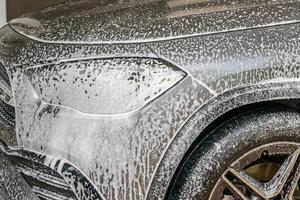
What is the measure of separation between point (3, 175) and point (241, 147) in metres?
0.79

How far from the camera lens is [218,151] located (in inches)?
72.1

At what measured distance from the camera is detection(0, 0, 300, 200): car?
5.89 ft

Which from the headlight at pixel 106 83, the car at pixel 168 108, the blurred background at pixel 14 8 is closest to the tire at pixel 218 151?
the car at pixel 168 108

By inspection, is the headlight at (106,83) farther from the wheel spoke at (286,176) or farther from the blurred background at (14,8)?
the blurred background at (14,8)

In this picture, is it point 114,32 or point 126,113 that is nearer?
point 126,113

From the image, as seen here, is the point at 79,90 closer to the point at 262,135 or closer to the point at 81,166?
the point at 81,166

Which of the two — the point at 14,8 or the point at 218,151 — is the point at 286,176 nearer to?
the point at 218,151

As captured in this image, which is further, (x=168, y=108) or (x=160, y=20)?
(x=160, y=20)

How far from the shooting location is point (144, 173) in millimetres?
1798

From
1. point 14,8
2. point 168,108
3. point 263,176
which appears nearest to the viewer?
point 168,108

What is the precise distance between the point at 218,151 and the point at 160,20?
449 millimetres

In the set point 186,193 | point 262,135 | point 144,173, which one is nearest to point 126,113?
point 144,173

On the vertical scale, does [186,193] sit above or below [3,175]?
above

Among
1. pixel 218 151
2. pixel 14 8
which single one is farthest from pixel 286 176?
pixel 14 8
